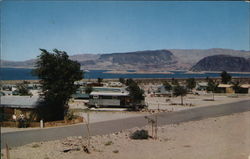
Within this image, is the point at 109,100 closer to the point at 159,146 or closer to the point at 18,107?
Result: the point at 18,107

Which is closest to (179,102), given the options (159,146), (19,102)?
(19,102)

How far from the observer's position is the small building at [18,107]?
82.9 ft

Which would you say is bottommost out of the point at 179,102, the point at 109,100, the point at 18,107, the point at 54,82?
the point at 179,102

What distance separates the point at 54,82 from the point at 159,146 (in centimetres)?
1377

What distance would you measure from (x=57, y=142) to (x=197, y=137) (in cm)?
947

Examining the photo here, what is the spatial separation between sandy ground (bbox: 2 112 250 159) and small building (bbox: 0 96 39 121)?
849cm

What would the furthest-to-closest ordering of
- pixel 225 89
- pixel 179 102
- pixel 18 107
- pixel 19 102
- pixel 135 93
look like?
pixel 225 89, pixel 179 102, pixel 135 93, pixel 19 102, pixel 18 107

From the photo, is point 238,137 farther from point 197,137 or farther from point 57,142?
point 57,142

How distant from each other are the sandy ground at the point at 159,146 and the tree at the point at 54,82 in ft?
26.8

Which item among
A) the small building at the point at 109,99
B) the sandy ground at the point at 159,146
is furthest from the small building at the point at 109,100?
the sandy ground at the point at 159,146

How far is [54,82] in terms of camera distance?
2620 centimetres

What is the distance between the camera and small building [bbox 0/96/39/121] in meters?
25.3

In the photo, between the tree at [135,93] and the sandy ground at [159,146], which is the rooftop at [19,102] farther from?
the tree at [135,93]

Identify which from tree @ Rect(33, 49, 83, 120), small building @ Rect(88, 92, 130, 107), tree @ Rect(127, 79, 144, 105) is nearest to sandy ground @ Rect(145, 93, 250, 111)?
tree @ Rect(127, 79, 144, 105)
